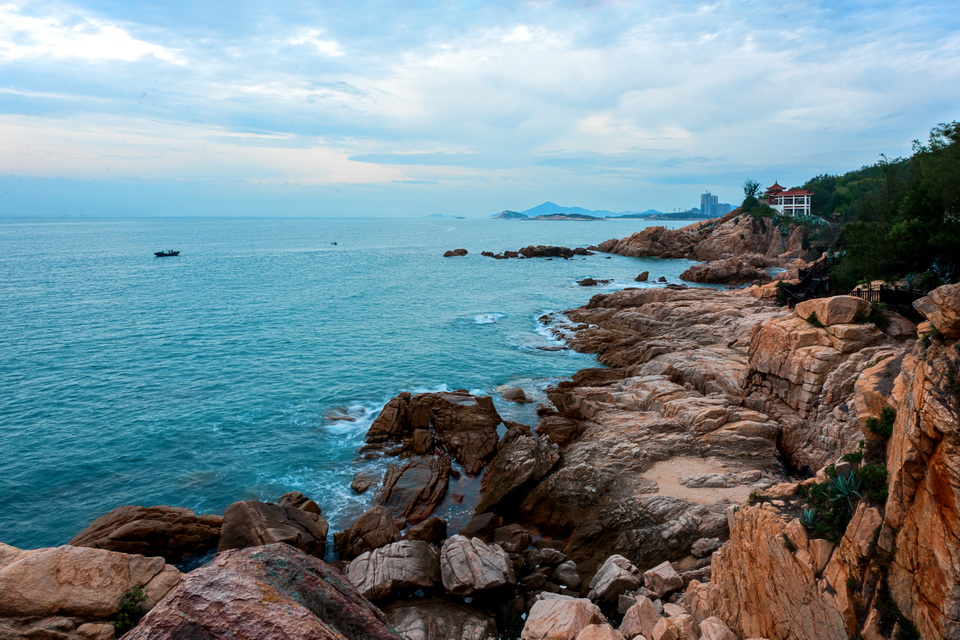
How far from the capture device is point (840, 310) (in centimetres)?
2277

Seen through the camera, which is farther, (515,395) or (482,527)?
(515,395)

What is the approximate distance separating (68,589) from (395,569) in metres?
7.85

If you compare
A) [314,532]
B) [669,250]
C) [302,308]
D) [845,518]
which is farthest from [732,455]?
[669,250]

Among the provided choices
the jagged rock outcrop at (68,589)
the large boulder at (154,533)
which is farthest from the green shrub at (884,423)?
the large boulder at (154,533)

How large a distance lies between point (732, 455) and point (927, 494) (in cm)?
1314

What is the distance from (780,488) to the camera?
1225cm

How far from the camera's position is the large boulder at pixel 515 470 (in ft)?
68.2

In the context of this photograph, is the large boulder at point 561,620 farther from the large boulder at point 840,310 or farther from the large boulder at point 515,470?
the large boulder at point 840,310

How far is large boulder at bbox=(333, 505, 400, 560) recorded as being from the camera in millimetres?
17922

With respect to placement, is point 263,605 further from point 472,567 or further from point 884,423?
point 884,423

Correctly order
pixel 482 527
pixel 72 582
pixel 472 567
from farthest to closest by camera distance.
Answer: pixel 482 527 → pixel 472 567 → pixel 72 582

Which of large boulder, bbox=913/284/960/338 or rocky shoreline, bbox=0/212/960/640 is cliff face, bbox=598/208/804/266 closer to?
rocky shoreline, bbox=0/212/960/640

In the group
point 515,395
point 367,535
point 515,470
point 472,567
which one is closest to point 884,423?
point 472,567

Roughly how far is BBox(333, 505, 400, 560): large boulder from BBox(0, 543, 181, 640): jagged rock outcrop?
7.59 metres
